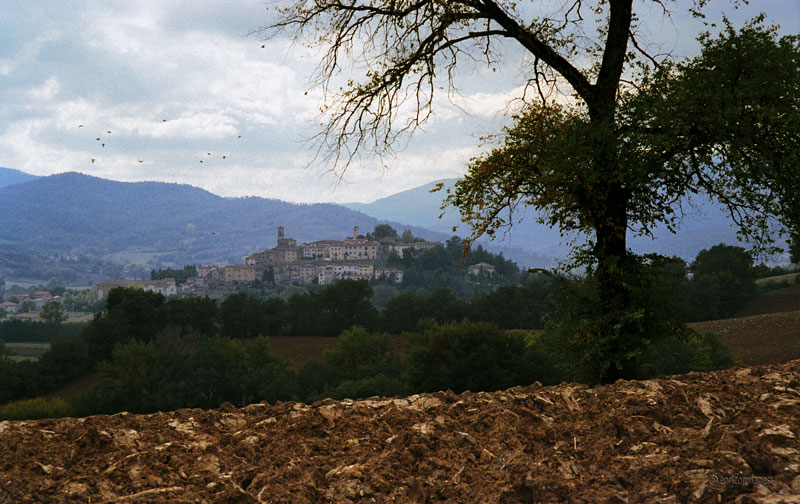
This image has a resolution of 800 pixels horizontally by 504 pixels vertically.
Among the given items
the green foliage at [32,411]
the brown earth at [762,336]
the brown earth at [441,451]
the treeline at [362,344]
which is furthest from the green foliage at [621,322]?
the green foliage at [32,411]

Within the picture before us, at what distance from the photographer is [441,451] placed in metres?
4.81

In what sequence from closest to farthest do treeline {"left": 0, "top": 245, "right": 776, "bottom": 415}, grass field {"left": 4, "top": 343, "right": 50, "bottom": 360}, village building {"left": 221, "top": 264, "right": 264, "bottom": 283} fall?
1. treeline {"left": 0, "top": 245, "right": 776, "bottom": 415}
2. grass field {"left": 4, "top": 343, "right": 50, "bottom": 360}
3. village building {"left": 221, "top": 264, "right": 264, "bottom": 283}

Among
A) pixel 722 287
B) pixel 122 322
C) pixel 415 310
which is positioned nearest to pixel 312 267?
pixel 415 310

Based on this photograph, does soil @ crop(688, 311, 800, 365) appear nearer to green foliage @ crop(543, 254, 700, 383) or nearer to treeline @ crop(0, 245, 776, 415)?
treeline @ crop(0, 245, 776, 415)

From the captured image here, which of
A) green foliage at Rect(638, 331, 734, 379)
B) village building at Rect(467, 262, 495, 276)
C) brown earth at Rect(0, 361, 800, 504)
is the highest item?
village building at Rect(467, 262, 495, 276)

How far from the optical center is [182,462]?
15.8 feet

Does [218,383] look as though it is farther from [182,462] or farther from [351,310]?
[182,462]

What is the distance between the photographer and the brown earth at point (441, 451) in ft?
13.2

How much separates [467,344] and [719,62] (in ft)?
77.2

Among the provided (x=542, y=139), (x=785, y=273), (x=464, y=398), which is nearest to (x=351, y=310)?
(x=785, y=273)

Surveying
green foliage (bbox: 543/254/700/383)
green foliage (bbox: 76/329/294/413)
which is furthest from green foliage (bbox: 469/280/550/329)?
green foliage (bbox: 543/254/700/383)

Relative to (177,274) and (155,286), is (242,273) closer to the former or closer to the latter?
(177,274)

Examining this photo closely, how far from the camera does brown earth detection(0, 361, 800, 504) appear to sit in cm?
403

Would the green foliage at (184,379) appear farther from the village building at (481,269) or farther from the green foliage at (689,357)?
the village building at (481,269)
